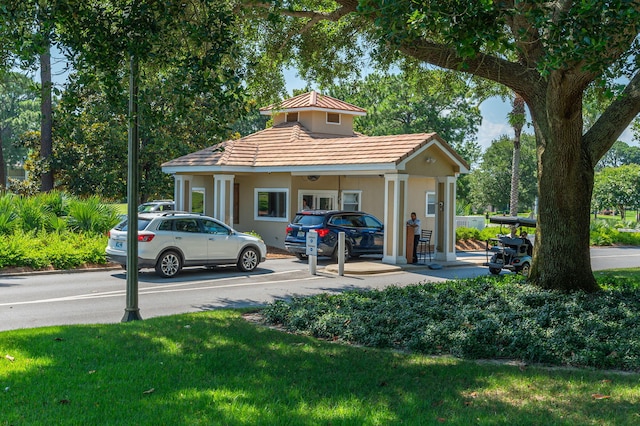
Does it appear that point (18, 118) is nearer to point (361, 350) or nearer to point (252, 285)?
point (252, 285)

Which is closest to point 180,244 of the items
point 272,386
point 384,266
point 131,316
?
point 384,266

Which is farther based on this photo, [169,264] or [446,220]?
[446,220]

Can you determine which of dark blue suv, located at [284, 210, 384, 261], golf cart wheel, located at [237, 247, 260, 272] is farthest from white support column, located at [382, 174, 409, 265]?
golf cart wheel, located at [237, 247, 260, 272]

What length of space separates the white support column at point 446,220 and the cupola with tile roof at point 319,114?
8.43 m

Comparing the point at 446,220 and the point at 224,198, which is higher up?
the point at 224,198

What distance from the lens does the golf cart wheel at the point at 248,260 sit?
1831 cm

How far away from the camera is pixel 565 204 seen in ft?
36.3

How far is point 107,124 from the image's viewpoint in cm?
3309

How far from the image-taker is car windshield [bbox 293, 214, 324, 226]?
2108cm

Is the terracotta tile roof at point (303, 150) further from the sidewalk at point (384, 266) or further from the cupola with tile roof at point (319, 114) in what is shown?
the sidewalk at point (384, 266)

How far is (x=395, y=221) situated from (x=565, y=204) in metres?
10.3

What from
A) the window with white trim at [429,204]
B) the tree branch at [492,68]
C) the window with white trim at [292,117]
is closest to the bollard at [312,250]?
the tree branch at [492,68]

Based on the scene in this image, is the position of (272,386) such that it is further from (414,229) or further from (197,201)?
(197,201)

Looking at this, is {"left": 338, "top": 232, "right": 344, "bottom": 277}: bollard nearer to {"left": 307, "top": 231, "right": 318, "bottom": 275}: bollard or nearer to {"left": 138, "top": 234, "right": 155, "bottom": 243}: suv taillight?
{"left": 307, "top": 231, "right": 318, "bottom": 275}: bollard
